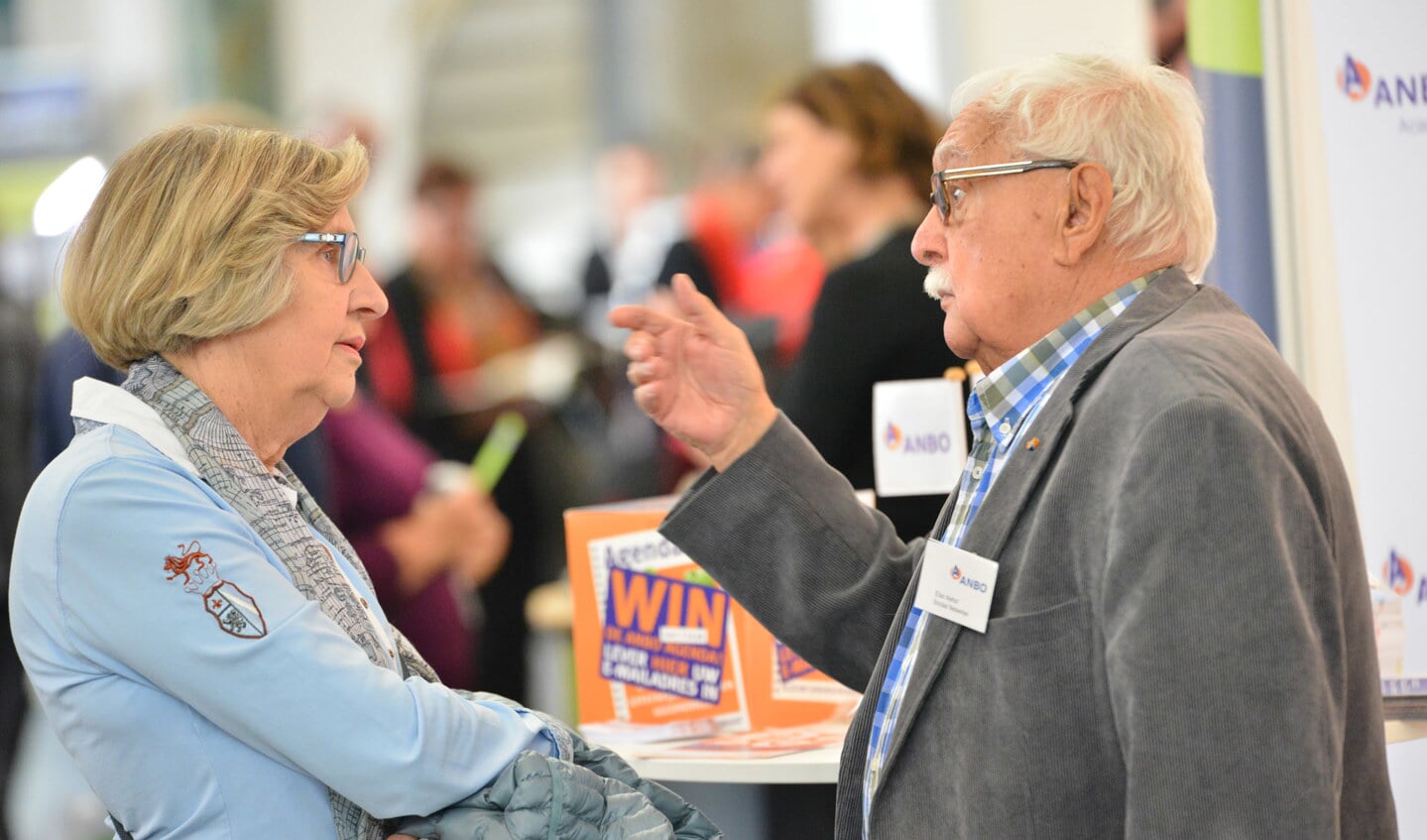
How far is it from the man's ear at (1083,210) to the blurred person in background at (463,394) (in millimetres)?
3848

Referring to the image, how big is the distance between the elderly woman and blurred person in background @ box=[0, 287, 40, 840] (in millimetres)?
2557

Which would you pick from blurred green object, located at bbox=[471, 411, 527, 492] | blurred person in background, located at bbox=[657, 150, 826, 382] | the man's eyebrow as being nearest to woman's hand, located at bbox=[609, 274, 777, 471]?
the man's eyebrow

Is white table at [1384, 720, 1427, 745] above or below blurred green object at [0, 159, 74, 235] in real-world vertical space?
below

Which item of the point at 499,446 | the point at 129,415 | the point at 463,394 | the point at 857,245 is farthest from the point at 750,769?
the point at 463,394

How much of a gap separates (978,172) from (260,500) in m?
0.97

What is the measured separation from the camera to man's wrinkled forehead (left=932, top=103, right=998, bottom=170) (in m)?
1.90

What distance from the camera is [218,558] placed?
5.56 ft

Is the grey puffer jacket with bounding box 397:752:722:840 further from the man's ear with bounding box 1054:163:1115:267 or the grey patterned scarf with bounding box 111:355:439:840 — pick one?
the man's ear with bounding box 1054:163:1115:267

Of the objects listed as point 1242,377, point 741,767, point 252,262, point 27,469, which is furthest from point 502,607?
point 1242,377

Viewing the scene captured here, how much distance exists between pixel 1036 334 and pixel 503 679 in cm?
413

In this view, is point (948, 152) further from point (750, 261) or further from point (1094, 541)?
point (750, 261)

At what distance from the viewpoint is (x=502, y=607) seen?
226 inches

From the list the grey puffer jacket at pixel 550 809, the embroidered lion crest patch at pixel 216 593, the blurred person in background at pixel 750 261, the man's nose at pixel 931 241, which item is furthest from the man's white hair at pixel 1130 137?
the blurred person in background at pixel 750 261

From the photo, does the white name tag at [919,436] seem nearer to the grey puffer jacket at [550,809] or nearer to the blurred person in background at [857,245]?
the blurred person in background at [857,245]
